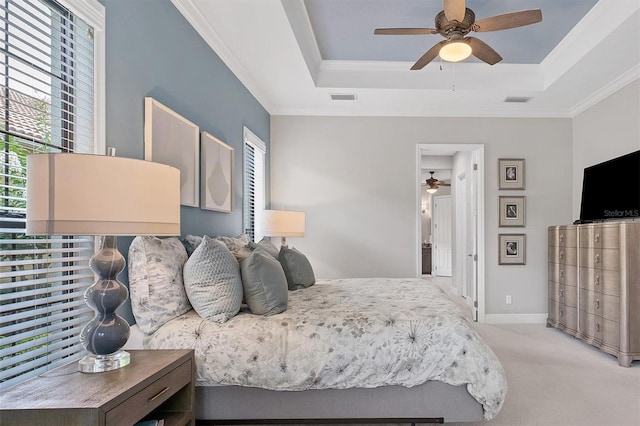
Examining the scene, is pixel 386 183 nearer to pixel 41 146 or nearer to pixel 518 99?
pixel 518 99

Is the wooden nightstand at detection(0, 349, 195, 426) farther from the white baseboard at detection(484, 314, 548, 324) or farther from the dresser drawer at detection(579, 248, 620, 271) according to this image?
the white baseboard at detection(484, 314, 548, 324)

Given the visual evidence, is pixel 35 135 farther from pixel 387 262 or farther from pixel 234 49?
pixel 387 262

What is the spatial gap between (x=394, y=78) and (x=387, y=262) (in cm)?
223

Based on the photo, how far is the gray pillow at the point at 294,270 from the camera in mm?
3250

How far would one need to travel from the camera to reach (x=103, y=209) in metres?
1.30

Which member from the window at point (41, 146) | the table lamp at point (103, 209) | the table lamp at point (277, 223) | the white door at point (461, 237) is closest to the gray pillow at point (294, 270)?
the table lamp at point (277, 223)

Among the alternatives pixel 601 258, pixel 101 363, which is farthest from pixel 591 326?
pixel 101 363

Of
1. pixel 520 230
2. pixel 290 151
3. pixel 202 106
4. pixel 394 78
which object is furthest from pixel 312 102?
pixel 520 230

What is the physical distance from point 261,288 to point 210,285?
297 mm

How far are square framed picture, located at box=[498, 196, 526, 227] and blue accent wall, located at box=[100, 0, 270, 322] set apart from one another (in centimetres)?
327

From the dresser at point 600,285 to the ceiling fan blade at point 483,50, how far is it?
1901 mm

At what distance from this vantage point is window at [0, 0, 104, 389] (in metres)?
1.44

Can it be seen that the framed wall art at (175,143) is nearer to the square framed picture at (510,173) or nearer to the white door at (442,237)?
the square framed picture at (510,173)

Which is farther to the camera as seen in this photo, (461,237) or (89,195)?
(461,237)
